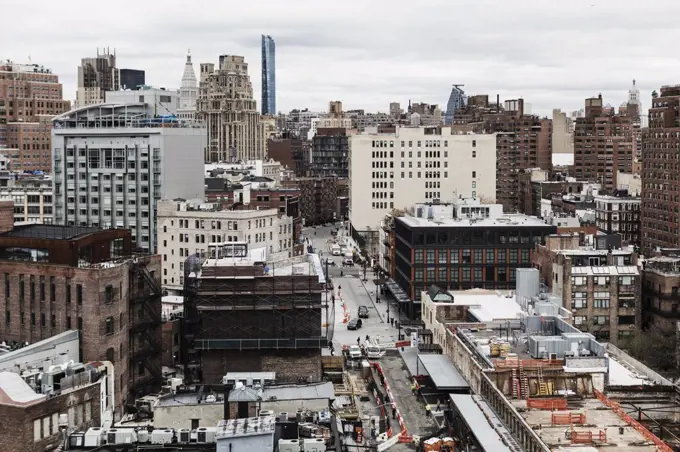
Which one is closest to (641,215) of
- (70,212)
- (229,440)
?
(70,212)

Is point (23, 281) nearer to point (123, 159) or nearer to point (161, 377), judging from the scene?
point (161, 377)

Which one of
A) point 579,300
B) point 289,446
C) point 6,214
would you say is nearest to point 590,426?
point 289,446

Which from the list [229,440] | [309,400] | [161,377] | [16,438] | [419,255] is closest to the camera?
[229,440]

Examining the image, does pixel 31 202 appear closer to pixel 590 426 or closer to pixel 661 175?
pixel 661 175

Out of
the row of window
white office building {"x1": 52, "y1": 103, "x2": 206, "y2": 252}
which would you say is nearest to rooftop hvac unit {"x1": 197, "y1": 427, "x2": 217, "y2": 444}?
the row of window

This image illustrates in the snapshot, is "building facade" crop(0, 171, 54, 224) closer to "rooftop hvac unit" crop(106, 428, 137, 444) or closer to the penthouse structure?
the penthouse structure

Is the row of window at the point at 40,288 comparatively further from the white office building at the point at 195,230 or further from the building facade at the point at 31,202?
the building facade at the point at 31,202
